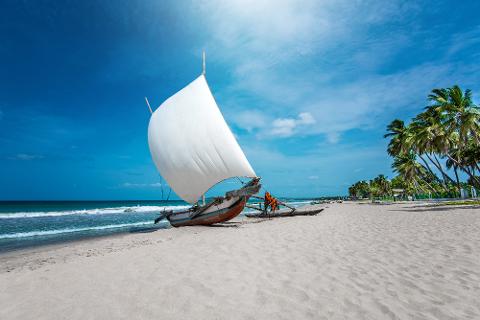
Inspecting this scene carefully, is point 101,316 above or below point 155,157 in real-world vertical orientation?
below

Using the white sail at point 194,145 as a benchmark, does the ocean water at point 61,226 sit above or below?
below

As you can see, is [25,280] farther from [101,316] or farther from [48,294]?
[101,316]

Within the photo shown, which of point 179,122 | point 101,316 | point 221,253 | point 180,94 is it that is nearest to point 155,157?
point 179,122

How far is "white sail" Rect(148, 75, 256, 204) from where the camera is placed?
15.9 meters

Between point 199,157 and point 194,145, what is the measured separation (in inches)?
33.3

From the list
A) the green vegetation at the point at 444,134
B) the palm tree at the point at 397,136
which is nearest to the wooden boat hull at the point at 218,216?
the green vegetation at the point at 444,134

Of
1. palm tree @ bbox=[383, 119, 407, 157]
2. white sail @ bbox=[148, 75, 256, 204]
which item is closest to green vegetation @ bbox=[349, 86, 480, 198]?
palm tree @ bbox=[383, 119, 407, 157]

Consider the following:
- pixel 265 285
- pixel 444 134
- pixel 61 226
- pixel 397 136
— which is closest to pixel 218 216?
pixel 265 285

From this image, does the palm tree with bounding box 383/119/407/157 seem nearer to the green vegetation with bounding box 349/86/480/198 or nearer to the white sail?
the green vegetation with bounding box 349/86/480/198

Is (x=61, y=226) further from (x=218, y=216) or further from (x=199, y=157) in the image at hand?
(x=218, y=216)

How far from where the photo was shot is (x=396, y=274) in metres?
4.81

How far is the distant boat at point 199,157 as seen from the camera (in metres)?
15.5

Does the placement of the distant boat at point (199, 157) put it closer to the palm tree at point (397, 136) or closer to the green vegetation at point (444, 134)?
the green vegetation at point (444, 134)

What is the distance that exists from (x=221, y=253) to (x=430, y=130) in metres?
34.9
